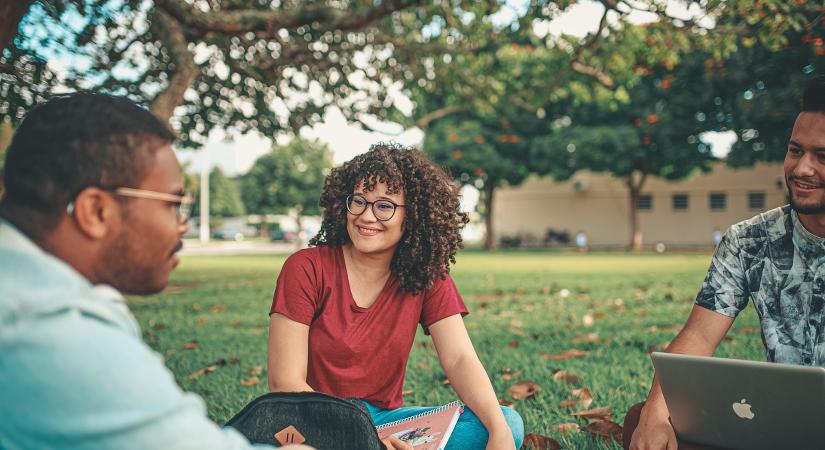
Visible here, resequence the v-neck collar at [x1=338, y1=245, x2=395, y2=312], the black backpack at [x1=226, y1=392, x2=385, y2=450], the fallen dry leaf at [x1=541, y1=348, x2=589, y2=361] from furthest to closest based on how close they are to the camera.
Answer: the fallen dry leaf at [x1=541, y1=348, x2=589, y2=361] → the v-neck collar at [x1=338, y1=245, x2=395, y2=312] → the black backpack at [x1=226, y1=392, x2=385, y2=450]

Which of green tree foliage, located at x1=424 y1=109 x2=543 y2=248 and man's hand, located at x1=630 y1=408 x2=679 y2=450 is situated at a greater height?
green tree foliage, located at x1=424 y1=109 x2=543 y2=248

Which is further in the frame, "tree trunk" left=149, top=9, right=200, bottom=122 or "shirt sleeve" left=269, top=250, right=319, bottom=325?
"tree trunk" left=149, top=9, right=200, bottom=122

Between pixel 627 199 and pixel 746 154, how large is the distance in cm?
1386

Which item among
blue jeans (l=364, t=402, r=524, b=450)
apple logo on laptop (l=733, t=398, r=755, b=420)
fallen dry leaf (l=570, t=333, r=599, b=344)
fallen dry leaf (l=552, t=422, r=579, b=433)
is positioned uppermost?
apple logo on laptop (l=733, t=398, r=755, b=420)

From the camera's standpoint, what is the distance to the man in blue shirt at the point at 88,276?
1.10 meters

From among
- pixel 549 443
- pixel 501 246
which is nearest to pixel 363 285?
pixel 549 443

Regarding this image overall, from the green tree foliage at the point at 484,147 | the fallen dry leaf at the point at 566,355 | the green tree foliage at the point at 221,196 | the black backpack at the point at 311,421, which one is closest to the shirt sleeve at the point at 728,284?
the black backpack at the point at 311,421

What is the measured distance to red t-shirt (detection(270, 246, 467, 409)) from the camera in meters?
2.63

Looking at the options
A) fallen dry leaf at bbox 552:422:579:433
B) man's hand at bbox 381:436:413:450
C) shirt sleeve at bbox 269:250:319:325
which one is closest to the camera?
man's hand at bbox 381:436:413:450

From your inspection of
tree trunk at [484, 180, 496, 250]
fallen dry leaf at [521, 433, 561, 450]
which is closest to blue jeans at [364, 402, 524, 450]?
fallen dry leaf at [521, 433, 561, 450]

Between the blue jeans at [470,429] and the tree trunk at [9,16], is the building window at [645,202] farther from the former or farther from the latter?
the tree trunk at [9,16]

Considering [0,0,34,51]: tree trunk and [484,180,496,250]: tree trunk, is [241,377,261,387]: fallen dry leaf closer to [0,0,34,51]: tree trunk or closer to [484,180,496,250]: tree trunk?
[0,0,34,51]: tree trunk

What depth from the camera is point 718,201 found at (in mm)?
37094

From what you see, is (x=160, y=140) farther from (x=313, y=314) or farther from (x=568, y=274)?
(x=568, y=274)
